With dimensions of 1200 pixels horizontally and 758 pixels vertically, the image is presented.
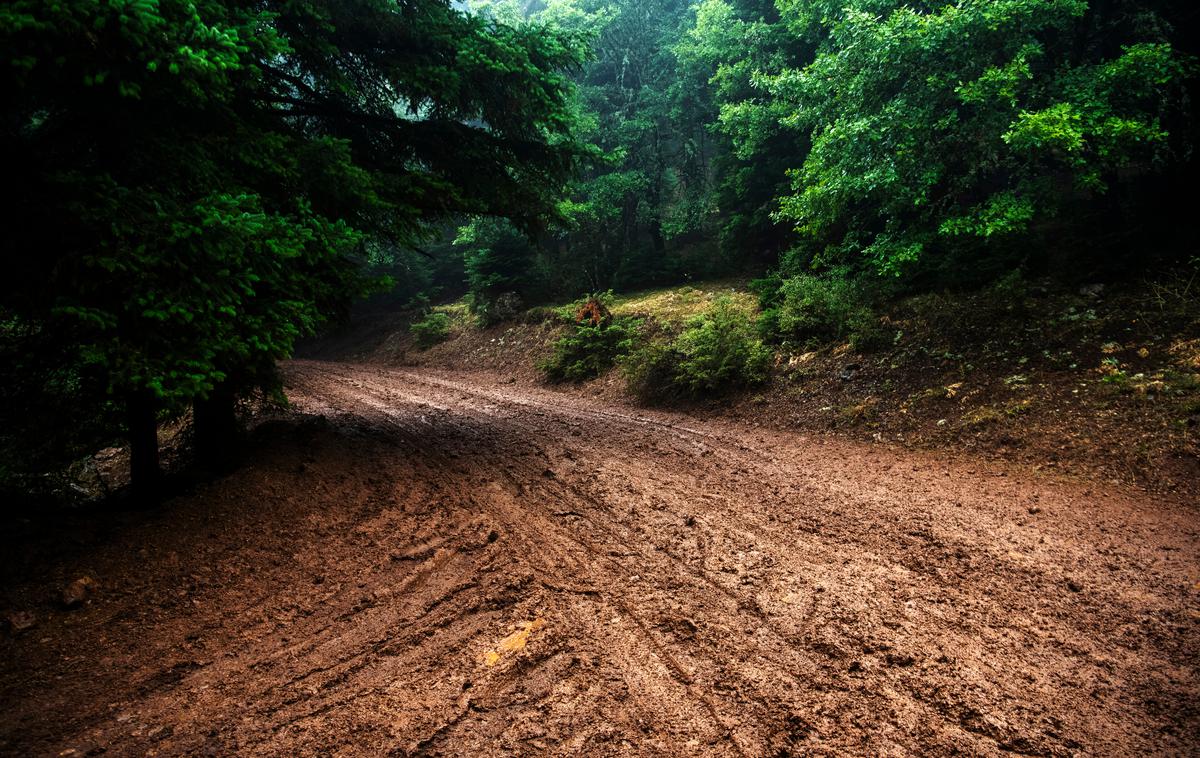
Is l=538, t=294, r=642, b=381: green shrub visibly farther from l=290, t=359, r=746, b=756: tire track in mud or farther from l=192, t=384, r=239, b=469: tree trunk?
l=192, t=384, r=239, b=469: tree trunk

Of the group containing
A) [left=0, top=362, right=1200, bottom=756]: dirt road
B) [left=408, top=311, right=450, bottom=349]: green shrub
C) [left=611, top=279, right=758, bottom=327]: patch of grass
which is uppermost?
[left=611, top=279, right=758, bottom=327]: patch of grass

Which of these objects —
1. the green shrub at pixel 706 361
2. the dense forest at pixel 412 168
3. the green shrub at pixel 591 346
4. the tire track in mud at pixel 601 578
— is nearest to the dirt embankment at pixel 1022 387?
the green shrub at pixel 706 361

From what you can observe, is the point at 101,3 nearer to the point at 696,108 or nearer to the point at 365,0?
the point at 365,0

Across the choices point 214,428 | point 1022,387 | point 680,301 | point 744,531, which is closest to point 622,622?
point 744,531

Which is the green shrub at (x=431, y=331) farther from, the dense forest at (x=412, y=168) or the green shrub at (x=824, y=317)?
the green shrub at (x=824, y=317)

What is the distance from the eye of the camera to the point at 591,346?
12.4m

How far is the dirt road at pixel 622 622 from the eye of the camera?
228 centimetres

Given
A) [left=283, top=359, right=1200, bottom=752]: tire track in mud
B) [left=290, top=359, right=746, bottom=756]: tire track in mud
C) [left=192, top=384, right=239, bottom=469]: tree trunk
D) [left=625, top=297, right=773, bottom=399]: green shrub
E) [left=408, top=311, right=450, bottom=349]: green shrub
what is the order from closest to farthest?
[left=283, top=359, right=1200, bottom=752]: tire track in mud
[left=290, top=359, right=746, bottom=756]: tire track in mud
[left=192, top=384, right=239, bottom=469]: tree trunk
[left=625, top=297, right=773, bottom=399]: green shrub
[left=408, top=311, right=450, bottom=349]: green shrub

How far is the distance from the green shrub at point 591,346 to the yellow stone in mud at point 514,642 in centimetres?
879

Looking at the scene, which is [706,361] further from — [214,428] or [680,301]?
[214,428]

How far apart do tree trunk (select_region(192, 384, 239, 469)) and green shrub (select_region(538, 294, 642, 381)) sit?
767 cm

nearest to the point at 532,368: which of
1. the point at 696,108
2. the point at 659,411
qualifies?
the point at 659,411

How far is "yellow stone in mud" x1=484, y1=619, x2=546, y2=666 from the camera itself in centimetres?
275

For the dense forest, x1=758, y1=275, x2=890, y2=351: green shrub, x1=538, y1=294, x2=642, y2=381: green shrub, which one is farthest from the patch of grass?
x1=758, y1=275, x2=890, y2=351: green shrub
